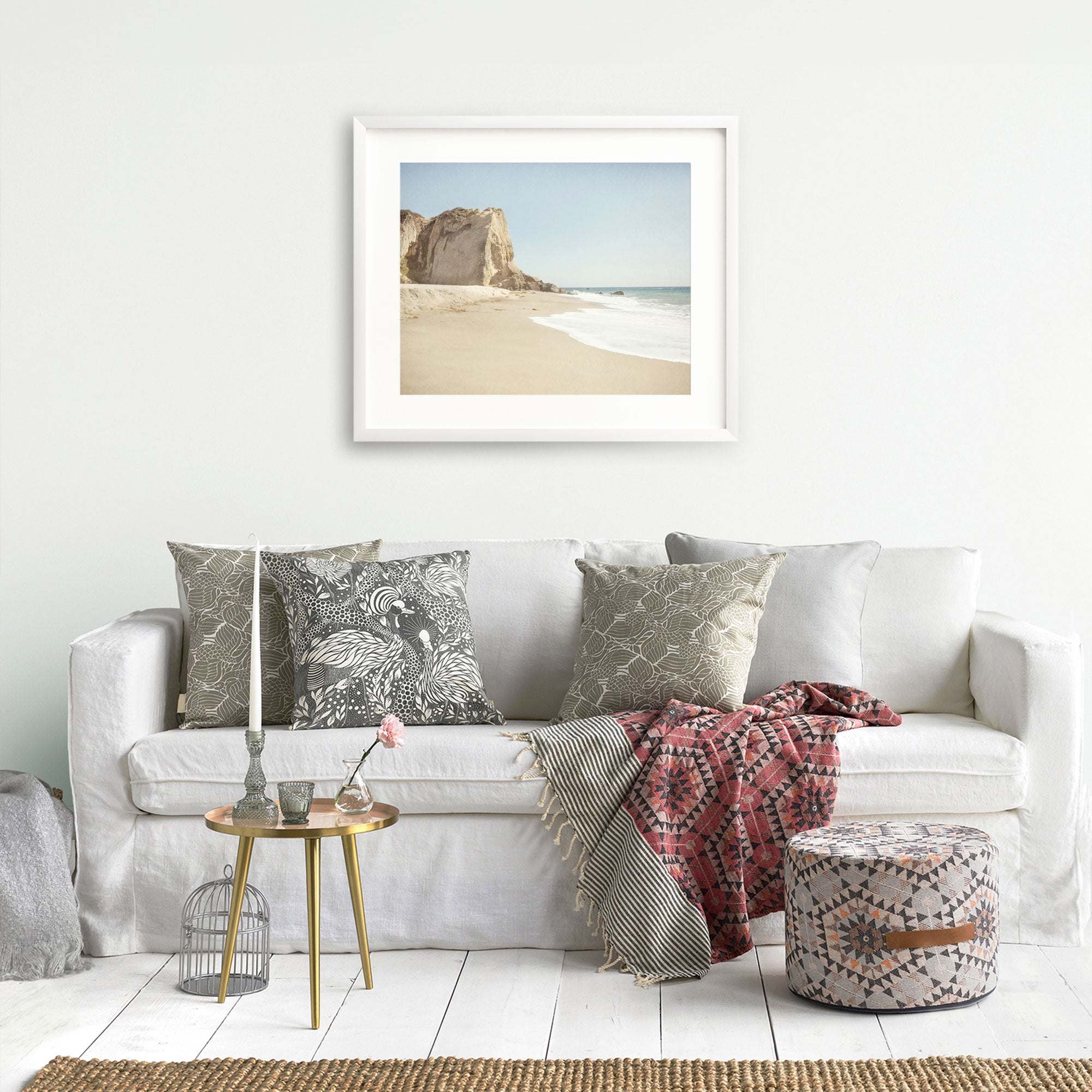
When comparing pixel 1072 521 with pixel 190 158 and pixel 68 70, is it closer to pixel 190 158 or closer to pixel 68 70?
pixel 190 158

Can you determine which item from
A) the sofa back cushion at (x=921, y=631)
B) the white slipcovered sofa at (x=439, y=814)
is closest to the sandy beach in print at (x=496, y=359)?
the sofa back cushion at (x=921, y=631)

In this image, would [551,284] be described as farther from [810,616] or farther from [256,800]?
[256,800]

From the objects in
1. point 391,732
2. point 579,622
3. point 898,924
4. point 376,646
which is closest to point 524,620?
point 579,622

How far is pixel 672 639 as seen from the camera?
2.82 m

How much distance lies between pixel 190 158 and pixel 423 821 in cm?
212

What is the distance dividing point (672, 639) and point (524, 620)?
0.47 m

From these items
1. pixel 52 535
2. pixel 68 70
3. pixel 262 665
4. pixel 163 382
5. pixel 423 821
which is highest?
pixel 68 70

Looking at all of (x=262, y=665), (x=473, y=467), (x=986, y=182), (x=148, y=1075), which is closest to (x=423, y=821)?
(x=262, y=665)

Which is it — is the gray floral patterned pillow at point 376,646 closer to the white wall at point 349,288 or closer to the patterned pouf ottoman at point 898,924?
the white wall at point 349,288

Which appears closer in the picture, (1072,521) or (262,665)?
(262,665)

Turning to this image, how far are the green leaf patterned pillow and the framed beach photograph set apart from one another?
0.76 metres

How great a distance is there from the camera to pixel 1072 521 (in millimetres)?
3580

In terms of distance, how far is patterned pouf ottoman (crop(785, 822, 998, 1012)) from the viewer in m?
2.18

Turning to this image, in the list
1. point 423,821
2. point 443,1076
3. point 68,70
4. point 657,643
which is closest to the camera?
point 443,1076
